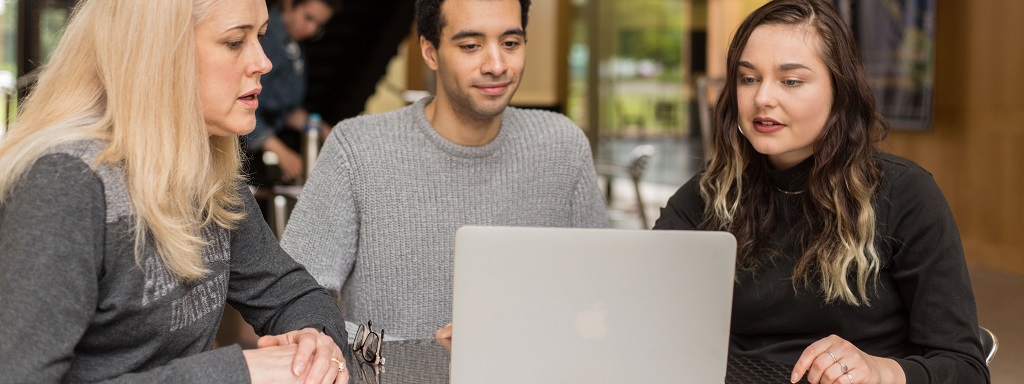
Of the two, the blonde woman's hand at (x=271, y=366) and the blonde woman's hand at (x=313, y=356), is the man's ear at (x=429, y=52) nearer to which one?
the blonde woman's hand at (x=313, y=356)

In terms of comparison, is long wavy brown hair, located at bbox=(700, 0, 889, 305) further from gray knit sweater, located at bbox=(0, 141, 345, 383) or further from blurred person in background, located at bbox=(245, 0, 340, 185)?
blurred person in background, located at bbox=(245, 0, 340, 185)

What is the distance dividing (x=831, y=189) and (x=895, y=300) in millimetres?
221

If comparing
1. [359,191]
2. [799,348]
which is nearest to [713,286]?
[799,348]

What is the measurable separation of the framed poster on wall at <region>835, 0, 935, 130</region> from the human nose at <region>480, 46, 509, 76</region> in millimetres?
4684

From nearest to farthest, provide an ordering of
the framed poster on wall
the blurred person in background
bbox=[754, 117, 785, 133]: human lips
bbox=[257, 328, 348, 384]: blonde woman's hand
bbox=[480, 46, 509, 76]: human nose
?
bbox=[257, 328, 348, 384]: blonde woman's hand
bbox=[754, 117, 785, 133]: human lips
bbox=[480, 46, 509, 76]: human nose
the blurred person in background
the framed poster on wall

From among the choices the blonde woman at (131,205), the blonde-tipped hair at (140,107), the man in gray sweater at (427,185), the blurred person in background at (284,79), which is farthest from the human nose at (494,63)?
the blurred person in background at (284,79)

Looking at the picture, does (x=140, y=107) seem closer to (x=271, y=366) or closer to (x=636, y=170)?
(x=271, y=366)

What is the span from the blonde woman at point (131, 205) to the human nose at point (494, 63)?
28.6 inches

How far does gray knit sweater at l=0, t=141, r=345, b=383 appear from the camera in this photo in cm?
124

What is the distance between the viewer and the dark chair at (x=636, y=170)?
604 cm

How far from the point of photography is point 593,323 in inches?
53.1

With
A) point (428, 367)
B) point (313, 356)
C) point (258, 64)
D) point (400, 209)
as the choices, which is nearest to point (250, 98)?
point (258, 64)

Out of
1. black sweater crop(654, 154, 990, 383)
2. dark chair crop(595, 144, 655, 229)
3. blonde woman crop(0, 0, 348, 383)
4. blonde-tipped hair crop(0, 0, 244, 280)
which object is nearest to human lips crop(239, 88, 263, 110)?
blonde woman crop(0, 0, 348, 383)

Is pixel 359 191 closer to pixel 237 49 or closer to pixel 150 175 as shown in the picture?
pixel 237 49
